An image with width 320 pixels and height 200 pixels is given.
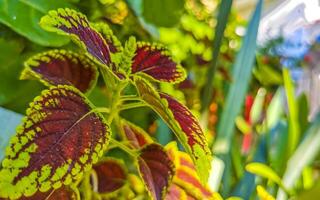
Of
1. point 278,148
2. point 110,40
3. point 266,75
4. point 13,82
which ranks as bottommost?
point 266,75

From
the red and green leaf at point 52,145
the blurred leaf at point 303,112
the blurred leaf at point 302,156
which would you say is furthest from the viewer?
the blurred leaf at point 303,112

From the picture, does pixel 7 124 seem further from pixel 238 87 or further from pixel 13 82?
pixel 238 87

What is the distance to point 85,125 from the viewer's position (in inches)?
16.1

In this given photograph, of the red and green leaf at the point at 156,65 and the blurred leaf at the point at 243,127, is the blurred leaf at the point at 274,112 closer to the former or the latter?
the blurred leaf at the point at 243,127

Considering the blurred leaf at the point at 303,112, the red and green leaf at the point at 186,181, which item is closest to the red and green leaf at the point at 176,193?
the red and green leaf at the point at 186,181

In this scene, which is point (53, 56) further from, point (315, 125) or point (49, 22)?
point (315, 125)

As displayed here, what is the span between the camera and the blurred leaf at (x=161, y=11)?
768mm

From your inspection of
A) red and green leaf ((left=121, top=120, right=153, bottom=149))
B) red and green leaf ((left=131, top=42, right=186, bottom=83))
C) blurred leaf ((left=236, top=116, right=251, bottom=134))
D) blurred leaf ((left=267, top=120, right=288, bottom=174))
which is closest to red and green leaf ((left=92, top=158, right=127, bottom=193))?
red and green leaf ((left=121, top=120, right=153, bottom=149))

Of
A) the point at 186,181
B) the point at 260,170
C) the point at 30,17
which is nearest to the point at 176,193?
the point at 186,181

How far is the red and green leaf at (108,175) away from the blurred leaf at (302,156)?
208 mm

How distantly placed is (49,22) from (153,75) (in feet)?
0.34

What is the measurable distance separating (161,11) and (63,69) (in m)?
0.28

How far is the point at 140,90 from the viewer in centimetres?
44

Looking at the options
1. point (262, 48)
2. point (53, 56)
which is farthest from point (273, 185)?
point (262, 48)
